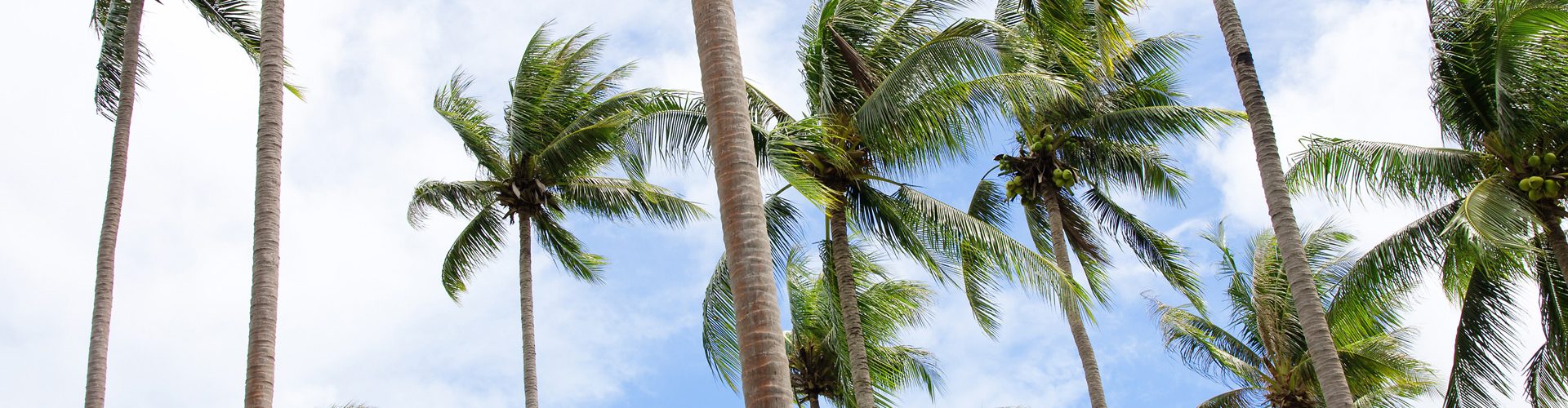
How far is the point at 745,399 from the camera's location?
6.39 metres

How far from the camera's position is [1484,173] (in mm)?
14781

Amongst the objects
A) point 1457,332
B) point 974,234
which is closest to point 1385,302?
point 1457,332

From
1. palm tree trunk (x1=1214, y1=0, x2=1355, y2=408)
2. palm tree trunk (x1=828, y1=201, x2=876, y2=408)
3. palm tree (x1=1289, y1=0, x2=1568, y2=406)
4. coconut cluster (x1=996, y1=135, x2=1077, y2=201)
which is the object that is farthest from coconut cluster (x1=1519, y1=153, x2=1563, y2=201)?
palm tree trunk (x1=828, y1=201, x2=876, y2=408)

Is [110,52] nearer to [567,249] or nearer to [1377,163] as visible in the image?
[567,249]

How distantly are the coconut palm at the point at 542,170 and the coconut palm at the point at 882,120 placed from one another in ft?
5.26

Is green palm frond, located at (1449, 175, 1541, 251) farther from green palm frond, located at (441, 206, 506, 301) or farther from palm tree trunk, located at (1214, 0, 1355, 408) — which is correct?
green palm frond, located at (441, 206, 506, 301)

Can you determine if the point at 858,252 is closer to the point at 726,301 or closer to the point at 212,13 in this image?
the point at 726,301

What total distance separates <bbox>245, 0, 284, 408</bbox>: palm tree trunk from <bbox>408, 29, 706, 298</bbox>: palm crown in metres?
6.07

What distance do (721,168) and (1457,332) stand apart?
12.0m

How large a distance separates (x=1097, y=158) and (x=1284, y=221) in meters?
7.12

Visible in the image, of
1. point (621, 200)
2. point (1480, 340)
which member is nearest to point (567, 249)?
point (621, 200)

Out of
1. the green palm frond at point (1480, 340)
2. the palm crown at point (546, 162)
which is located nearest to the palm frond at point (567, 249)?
the palm crown at point (546, 162)

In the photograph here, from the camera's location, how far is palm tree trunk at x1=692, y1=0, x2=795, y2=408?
6.45 m

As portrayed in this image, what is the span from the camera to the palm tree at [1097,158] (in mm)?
17766
